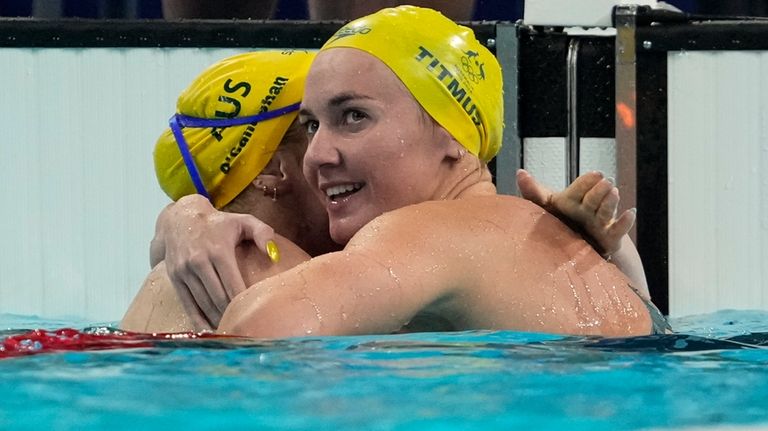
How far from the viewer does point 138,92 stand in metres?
4.66

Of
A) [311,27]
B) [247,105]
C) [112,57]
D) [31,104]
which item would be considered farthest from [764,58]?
[31,104]

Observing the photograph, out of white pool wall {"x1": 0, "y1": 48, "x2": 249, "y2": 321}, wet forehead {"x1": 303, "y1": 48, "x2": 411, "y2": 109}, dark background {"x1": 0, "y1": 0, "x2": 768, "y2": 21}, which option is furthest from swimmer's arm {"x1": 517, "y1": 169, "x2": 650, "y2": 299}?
dark background {"x1": 0, "y1": 0, "x2": 768, "y2": 21}

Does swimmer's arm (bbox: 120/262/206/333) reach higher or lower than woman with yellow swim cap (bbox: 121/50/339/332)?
lower

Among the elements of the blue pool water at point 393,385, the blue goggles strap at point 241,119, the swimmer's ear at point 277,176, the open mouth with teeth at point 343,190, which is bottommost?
the blue pool water at point 393,385

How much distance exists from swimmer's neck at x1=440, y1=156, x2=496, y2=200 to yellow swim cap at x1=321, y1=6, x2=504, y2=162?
4cm

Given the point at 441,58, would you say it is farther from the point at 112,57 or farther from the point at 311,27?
the point at 112,57

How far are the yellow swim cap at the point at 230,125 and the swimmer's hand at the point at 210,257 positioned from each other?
33cm

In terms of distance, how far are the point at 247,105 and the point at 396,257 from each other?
1.01 metres

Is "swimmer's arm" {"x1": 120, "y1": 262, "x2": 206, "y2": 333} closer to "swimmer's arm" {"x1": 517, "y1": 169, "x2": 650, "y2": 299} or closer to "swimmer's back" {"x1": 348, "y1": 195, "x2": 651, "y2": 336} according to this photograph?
"swimmer's back" {"x1": 348, "y1": 195, "x2": 651, "y2": 336}

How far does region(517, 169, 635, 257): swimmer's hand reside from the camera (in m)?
2.71

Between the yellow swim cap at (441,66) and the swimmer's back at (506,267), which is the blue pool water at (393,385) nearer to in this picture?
the swimmer's back at (506,267)

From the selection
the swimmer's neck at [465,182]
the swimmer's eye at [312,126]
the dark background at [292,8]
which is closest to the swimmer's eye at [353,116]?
the swimmer's eye at [312,126]

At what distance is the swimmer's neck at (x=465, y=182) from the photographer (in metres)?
3.01

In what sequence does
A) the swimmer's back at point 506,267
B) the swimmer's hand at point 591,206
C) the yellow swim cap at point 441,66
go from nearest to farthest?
the swimmer's back at point 506,267
the swimmer's hand at point 591,206
the yellow swim cap at point 441,66
